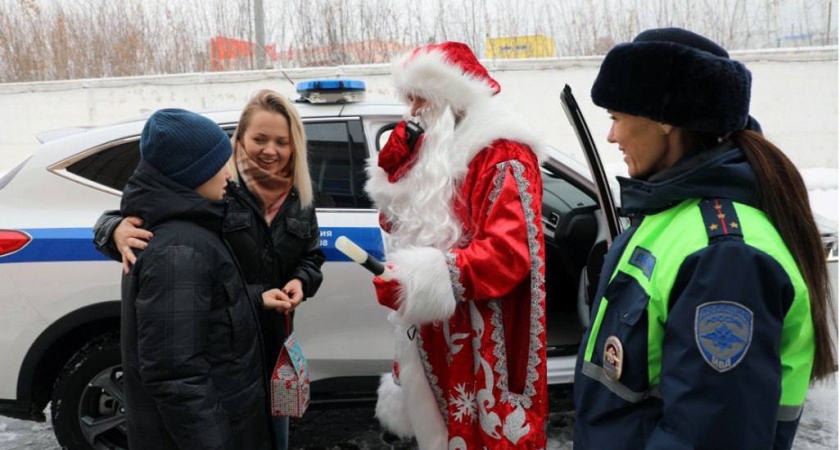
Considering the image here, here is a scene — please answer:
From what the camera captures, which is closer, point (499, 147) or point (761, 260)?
point (761, 260)

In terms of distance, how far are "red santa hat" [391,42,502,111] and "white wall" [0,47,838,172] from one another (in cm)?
858

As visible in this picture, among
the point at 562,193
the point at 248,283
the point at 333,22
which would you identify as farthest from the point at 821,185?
the point at 248,283

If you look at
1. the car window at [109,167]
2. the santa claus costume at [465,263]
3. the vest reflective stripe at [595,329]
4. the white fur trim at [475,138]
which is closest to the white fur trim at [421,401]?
the santa claus costume at [465,263]

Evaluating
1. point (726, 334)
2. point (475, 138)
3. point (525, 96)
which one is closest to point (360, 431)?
point (475, 138)

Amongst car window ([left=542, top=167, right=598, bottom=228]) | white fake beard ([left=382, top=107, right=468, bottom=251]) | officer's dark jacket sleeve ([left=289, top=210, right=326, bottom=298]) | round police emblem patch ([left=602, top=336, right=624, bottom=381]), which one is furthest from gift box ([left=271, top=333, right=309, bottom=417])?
car window ([left=542, top=167, right=598, bottom=228])

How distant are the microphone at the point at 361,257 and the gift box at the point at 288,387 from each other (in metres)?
0.46

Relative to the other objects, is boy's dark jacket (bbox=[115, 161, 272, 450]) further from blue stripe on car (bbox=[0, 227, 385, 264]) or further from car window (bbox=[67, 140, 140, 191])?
car window (bbox=[67, 140, 140, 191])

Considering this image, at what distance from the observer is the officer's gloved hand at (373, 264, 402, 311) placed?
78.7 inches

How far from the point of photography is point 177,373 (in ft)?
5.46

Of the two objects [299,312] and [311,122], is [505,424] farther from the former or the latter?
[311,122]

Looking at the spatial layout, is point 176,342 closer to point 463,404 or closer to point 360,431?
point 463,404

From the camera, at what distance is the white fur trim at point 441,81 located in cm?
219

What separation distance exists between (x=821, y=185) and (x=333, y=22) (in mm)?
9563

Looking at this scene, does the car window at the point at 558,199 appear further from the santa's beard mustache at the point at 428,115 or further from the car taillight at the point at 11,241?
the car taillight at the point at 11,241
